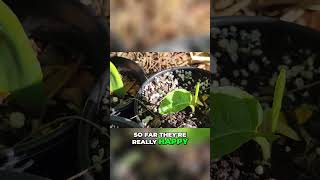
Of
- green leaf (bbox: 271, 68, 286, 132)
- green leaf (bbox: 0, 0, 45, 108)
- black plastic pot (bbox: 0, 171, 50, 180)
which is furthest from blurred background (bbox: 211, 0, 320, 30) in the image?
black plastic pot (bbox: 0, 171, 50, 180)

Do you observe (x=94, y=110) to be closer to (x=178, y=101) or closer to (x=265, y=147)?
(x=178, y=101)

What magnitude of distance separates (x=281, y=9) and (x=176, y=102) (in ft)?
1.98

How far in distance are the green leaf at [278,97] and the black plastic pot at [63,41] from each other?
732 mm

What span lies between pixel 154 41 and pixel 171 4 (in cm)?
17

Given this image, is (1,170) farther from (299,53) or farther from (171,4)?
(299,53)

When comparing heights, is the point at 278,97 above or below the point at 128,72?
below

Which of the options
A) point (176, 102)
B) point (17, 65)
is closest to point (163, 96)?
point (176, 102)

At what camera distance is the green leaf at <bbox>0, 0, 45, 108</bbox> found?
6.04 ft

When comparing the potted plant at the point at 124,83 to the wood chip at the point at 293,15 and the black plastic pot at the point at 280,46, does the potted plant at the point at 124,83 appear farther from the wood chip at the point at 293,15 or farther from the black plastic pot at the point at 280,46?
the wood chip at the point at 293,15

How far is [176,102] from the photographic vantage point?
1.85 m

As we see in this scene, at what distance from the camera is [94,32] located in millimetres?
1865

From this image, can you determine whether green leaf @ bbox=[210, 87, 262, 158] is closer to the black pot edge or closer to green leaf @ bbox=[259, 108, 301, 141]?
green leaf @ bbox=[259, 108, 301, 141]

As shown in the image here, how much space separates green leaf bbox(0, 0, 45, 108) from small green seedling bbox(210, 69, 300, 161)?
746 mm

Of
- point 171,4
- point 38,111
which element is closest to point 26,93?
point 38,111
